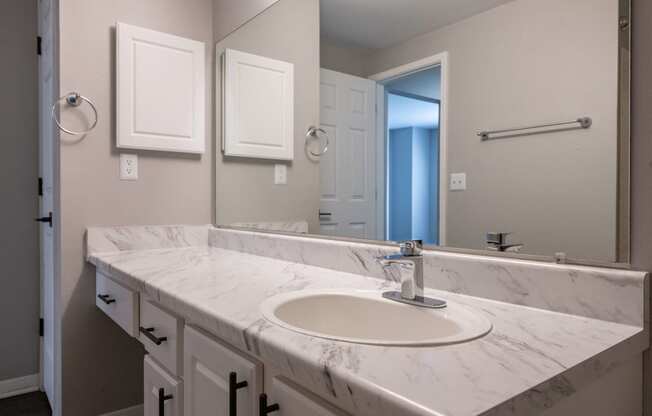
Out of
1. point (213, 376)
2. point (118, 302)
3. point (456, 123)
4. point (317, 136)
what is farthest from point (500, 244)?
point (118, 302)

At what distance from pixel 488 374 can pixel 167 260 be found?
4.32ft

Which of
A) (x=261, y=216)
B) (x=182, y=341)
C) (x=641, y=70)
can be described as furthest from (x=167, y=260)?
(x=641, y=70)

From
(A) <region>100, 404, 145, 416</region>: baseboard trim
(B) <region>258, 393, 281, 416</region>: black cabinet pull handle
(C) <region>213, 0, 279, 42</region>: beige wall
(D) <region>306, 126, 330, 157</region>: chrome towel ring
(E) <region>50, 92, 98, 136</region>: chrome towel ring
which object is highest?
(C) <region>213, 0, 279, 42</region>: beige wall

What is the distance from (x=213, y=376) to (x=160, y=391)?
30 centimetres

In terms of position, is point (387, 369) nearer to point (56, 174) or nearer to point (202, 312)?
point (202, 312)

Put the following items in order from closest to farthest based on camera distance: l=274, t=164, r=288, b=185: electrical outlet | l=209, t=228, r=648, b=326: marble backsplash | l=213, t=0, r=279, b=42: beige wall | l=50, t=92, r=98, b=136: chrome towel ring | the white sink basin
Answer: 1. l=209, t=228, r=648, b=326: marble backsplash
2. the white sink basin
3. l=50, t=92, r=98, b=136: chrome towel ring
4. l=274, t=164, r=288, b=185: electrical outlet
5. l=213, t=0, r=279, b=42: beige wall

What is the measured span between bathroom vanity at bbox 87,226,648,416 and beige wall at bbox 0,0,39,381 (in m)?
1.34

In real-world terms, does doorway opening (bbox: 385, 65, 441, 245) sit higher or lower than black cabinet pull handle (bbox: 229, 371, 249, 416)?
higher

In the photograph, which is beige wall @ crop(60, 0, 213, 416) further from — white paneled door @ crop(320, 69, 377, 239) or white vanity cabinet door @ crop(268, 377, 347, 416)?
white vanity cabinet door @ crop(268, 377, 347, 416)

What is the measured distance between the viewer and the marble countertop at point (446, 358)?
0.49 meters

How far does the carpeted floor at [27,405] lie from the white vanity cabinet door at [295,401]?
201 centimetres

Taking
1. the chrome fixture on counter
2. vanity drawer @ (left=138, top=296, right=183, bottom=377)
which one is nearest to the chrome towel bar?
the chrome fixture on counter

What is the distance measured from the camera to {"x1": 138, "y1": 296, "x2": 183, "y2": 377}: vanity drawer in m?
1.06

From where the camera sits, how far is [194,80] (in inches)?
79.0
